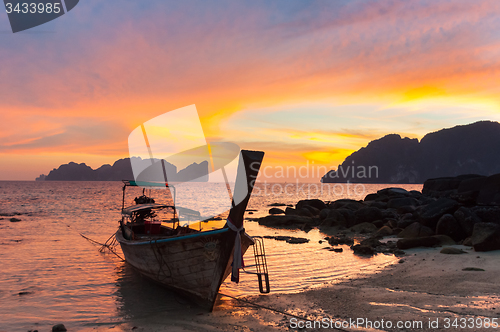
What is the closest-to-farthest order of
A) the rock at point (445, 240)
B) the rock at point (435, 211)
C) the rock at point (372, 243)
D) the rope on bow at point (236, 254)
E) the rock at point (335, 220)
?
the rope on bow at point (236, 254)
the rock at point (445, 240)
the rock at point (372, 243)
the rock at point (435, 211)
the rock at point (335, 220)

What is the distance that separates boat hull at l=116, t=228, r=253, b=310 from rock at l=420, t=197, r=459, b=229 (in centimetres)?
1395

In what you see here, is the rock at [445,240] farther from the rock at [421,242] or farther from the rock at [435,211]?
the rock at [435,211]

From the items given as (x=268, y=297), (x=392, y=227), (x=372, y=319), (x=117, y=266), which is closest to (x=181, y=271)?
(x=268, y=297)

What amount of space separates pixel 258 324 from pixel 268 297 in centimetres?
230

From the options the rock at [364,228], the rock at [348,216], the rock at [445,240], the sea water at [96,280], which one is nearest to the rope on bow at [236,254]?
the sea water at [96,280]

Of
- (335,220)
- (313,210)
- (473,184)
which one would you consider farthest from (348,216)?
(473,184)

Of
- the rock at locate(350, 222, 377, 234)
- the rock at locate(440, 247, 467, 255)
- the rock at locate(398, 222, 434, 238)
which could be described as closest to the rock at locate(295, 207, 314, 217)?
the rock at locate(350, 222, 377, 234)

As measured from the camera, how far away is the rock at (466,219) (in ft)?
54.3

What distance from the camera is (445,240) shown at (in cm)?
1642

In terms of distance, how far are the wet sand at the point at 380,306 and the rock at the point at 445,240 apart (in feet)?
14.7

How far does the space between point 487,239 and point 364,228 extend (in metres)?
11.4

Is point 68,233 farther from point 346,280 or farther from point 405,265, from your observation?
point 405,265

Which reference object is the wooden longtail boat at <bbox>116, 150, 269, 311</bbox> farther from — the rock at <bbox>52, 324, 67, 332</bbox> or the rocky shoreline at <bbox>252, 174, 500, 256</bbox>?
the rocky shoreline at <bbox>252, 174, 500, 256</bbox>

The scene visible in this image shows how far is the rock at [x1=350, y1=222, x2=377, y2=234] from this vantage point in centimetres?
2419
